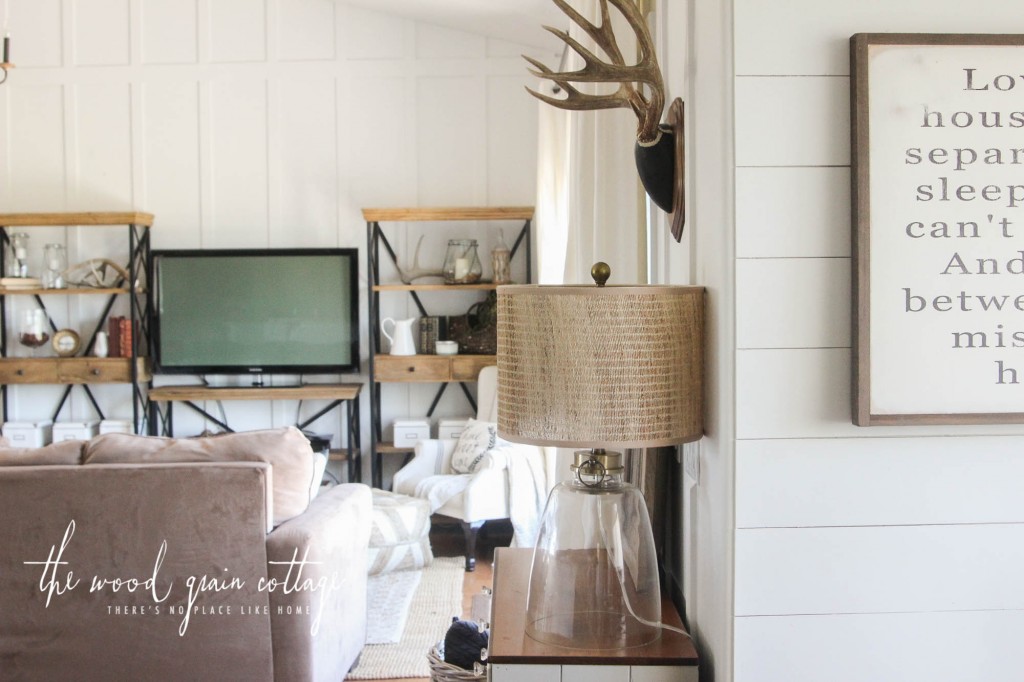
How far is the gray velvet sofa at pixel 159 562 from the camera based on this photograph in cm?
239

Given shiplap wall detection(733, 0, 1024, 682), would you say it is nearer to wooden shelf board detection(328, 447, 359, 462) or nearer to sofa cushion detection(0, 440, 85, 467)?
sofa cushion detection(0, 440, 85, 467)

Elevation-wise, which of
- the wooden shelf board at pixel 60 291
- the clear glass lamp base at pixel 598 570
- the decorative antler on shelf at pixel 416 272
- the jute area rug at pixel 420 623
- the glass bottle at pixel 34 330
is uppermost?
the decorative antler on shelf at pixel 416 272

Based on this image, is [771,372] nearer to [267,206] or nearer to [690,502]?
[690,502]

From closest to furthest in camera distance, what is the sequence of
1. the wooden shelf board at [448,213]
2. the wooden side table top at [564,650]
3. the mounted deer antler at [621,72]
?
the wooden side table top at [564,650], the mounted deer antler at [621,72], the wooden shelf board at [448,213]

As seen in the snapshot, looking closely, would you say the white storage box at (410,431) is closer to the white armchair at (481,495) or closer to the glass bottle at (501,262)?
the white armchair at (481,495)

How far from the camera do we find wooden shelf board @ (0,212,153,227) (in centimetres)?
505

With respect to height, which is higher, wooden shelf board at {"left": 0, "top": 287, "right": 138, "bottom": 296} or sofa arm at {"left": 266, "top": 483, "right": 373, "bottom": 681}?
wooden shelf board at {"left": 0, "top": 287, "right": 138, "bottom": 296}

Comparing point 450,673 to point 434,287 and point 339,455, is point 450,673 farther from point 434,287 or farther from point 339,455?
point 339,455

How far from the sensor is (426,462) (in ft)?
15.4

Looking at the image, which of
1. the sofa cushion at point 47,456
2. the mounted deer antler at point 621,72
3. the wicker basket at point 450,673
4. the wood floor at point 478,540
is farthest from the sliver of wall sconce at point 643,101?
the wood floor at point 478,540

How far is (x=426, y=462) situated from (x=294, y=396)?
91cm

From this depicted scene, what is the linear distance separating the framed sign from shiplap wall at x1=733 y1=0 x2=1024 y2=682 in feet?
0.11

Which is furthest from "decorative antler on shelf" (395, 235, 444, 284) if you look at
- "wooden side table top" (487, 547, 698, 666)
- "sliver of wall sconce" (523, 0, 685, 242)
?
"wooden side table top" (487, 547, 698, 666)

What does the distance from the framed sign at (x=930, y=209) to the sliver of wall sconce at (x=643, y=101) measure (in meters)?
0.36
